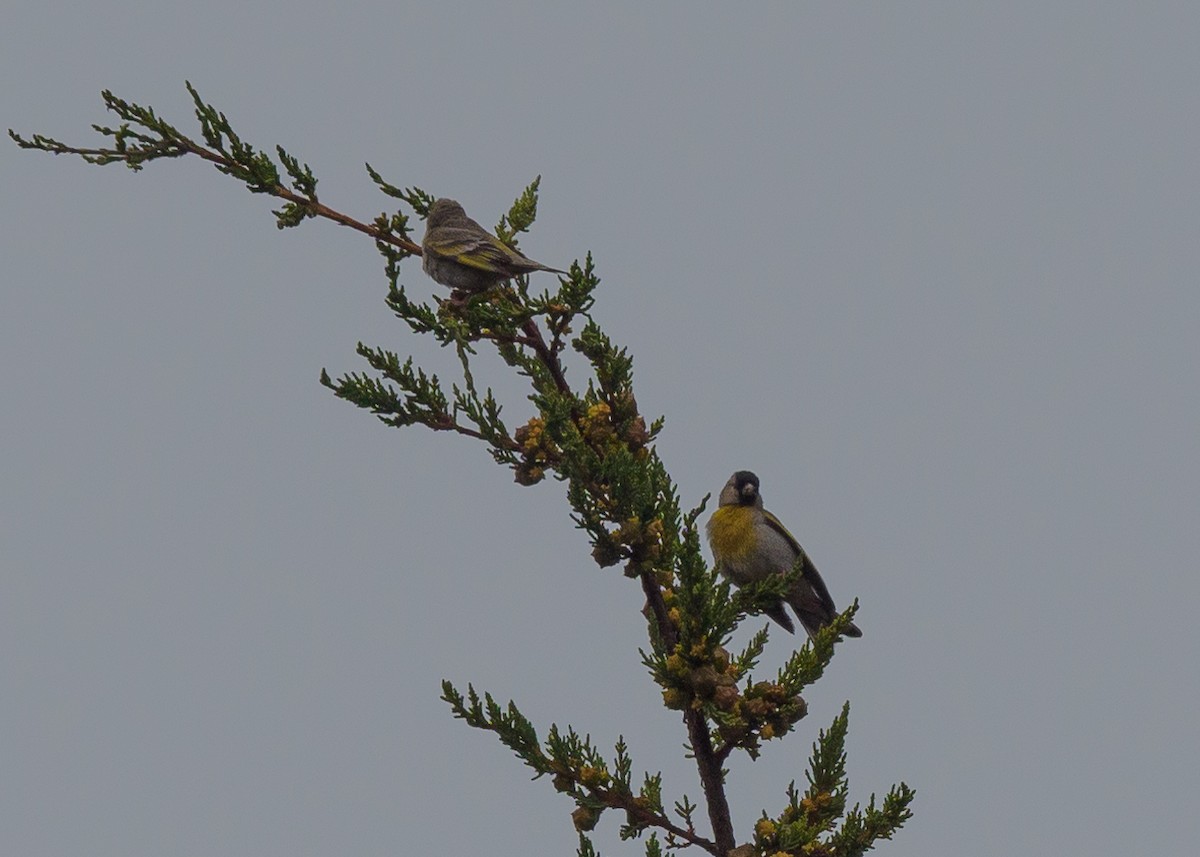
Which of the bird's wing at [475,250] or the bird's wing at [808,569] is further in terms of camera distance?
the bird's wing at [808,569]

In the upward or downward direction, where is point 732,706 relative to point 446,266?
downward

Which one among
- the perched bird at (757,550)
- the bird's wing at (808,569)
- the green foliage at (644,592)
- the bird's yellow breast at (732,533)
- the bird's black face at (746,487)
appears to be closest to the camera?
the green foliage at (644,592)

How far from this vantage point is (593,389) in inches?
207

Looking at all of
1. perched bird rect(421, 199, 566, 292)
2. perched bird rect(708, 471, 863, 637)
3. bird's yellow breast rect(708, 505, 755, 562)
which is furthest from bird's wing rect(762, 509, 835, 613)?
perched bird rect(421, 199, 566, 292)

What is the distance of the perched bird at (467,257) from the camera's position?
6.23 metres

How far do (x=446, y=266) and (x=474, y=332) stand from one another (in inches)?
29.9

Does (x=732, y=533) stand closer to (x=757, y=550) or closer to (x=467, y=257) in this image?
(x=757, y=550)

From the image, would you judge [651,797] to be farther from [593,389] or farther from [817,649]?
[593,389]

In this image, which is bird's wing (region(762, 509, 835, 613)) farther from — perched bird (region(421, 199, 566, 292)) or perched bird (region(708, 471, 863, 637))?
perched bird (region(421, 199, 566, 292))

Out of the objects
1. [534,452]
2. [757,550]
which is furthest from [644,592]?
[757,550]

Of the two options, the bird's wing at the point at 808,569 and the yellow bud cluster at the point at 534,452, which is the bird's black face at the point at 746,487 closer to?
the bird's wing at the point at 808,569

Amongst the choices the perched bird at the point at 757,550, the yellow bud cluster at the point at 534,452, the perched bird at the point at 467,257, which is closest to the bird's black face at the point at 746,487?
the perched bird at the point at 757,550

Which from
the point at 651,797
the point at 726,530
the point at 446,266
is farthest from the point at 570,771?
the point at 726,530

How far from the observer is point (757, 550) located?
7785 millimetres
